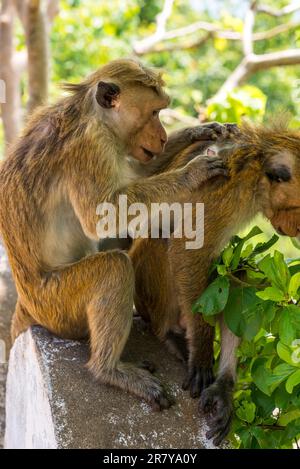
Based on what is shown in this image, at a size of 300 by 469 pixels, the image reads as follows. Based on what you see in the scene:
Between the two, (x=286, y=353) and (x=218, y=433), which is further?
(x=218, y=433)

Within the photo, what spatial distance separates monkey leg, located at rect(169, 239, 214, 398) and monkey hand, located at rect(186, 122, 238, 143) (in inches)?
27.6

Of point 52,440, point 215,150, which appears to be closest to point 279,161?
point 215,150

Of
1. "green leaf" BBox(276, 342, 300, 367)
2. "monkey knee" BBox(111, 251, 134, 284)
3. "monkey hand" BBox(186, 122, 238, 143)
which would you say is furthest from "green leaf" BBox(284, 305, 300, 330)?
"monkey hand" BBox(186, 122, 238, 143)

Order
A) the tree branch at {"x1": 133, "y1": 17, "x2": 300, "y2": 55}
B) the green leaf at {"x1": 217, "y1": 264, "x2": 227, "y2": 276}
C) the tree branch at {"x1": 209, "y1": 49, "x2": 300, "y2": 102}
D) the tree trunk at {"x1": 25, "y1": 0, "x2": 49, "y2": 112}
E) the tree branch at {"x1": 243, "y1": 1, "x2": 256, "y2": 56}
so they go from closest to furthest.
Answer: the green leaf at {"x1": 217, "y1": 264, "x2": 227, "y2": 276} → the tree trunk at {"x1": 25, "y1": 0, "x2": 49, "y2": 112} → the tree branch at {"x1": 209, "y1": 49, "x2": 300, "y2": 102} → the tree branch at {"x1": 243, "y1": 1, "x2": 256, "y2": 56} → the tree branch at {"x1": 133, "y1": 17, "x2": 300, "y2": 55}

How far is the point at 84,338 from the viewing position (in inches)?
163

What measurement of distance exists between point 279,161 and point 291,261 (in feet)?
1.76

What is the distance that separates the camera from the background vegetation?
24.6ft

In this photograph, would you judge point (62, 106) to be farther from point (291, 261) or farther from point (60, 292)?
point (291, 261)

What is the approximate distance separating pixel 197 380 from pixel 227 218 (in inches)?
35.1

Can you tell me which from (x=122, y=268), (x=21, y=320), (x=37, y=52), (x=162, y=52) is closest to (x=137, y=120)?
(x=122, y=268)

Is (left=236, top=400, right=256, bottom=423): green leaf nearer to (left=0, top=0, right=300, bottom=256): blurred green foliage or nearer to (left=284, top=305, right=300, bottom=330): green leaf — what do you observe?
(left=284, top=305, right=300, bottom=330): green leaf

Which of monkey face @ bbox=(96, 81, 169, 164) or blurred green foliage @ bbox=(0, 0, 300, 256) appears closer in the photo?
monkey face @ bbox=(96, 81, 169, 164)

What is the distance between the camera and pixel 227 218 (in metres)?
3.89

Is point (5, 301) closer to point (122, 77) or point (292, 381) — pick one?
point (122, 77)
